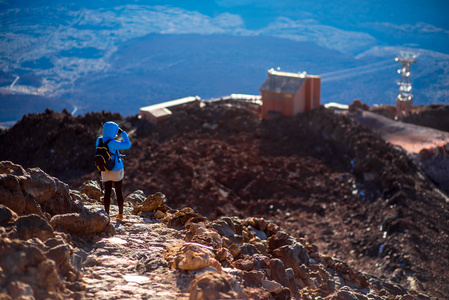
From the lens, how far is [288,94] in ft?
70.8

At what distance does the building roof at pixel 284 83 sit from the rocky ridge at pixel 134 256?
14.3 m

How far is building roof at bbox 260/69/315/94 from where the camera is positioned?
2180 centimetres

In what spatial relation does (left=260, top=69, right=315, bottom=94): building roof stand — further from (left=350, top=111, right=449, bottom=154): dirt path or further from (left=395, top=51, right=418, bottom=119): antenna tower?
(left=395, top=51, right=418, bottom=119): antenna tower

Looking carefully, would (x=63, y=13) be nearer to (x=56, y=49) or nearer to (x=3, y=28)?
(x=56, y=49)

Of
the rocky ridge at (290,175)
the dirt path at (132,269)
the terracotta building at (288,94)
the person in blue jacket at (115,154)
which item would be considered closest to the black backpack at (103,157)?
the person in blue jacket at (115,154)

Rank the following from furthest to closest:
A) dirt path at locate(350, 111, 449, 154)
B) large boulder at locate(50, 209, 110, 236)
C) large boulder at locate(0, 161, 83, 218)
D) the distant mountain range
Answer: dirt path at locate(350, 111, 449, 154) → the distant mountain range → large boulder at locate(50, 209, 110, 236) → large boulder at locate(0, 161, 83, 218)

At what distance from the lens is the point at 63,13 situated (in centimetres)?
2164

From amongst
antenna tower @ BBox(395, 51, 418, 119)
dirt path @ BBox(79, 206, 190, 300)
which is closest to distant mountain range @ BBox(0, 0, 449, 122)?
antenna tower @ BBox(395, 51, 418, 119)

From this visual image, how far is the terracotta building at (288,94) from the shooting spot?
2180 cm

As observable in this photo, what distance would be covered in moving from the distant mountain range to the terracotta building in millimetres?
9833

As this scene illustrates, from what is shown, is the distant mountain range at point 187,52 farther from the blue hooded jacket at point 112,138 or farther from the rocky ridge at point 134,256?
the rocky ridge at point 134,256

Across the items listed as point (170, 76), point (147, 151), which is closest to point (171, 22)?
point (170, 76)

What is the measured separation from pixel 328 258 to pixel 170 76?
7461 centimetres

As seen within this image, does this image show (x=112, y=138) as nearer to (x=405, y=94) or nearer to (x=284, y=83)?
(x=284, y=83)
